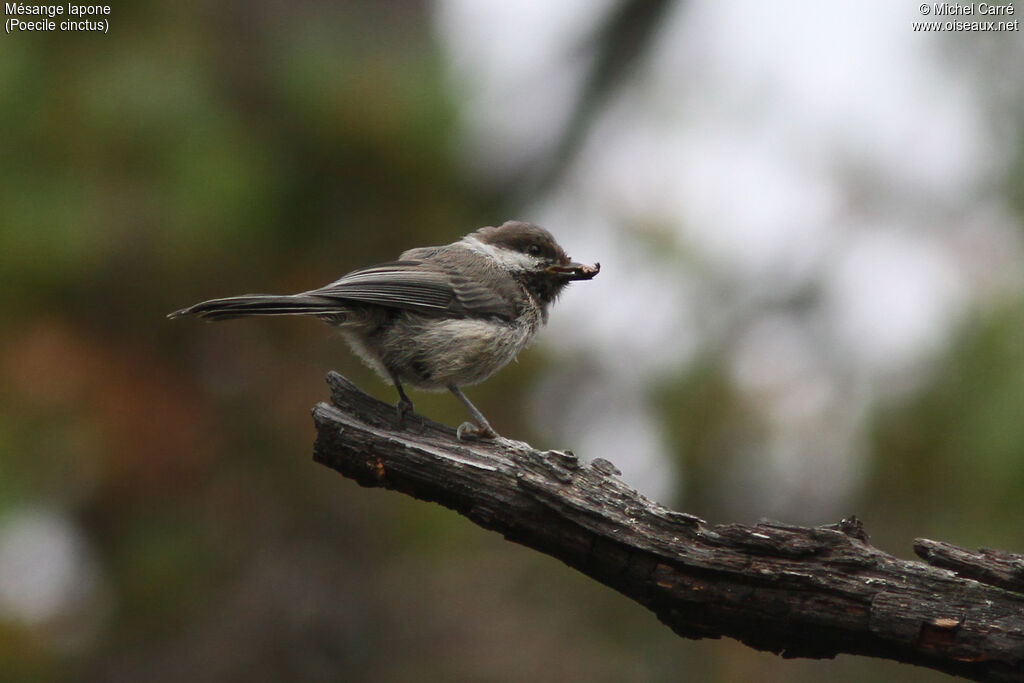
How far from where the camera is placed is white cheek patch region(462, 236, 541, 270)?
485cm

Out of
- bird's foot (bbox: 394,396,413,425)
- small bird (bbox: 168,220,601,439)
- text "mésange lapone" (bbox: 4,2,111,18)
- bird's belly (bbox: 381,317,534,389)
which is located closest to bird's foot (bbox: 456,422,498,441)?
bird's foot (bbox: 394,396,413,425)

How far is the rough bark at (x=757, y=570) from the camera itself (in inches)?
104

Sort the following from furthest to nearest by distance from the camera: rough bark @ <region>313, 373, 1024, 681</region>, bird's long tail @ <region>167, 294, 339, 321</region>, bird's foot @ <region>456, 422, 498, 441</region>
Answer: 1. bird's long tail @ <region>167, 294, 339, 321</region>
2. bird's foot @ <region>456, 422, 498, 441</region>
3. rough bark @ <region>313, 373, 1024, 681</region>

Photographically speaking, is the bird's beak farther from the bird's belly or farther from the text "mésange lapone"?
the text "mésange lapone"

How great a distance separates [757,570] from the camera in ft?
8.95

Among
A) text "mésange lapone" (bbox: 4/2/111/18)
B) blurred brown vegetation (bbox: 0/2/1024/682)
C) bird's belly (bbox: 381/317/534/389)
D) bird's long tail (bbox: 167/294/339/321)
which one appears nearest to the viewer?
bird's long tail (bbox: 167/294/339/321)

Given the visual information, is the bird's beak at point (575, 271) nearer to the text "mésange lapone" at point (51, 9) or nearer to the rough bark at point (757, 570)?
the rough bark at point (757, 570)

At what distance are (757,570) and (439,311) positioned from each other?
208 cm

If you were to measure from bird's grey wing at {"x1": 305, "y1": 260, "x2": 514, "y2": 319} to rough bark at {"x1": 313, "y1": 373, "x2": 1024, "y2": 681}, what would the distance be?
1174mm

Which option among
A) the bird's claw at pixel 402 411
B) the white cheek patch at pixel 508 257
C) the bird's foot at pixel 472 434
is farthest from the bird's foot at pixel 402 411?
the white cheek patch at pixel 508 257

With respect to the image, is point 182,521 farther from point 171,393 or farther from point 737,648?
point 737,648

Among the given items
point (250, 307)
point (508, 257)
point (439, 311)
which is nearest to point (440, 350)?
point (439, 311)

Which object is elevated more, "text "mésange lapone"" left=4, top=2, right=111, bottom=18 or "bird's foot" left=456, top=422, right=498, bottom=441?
"text "mésange lapone"" left=4, top=2, right=111, bottom=18

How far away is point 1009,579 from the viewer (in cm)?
261
